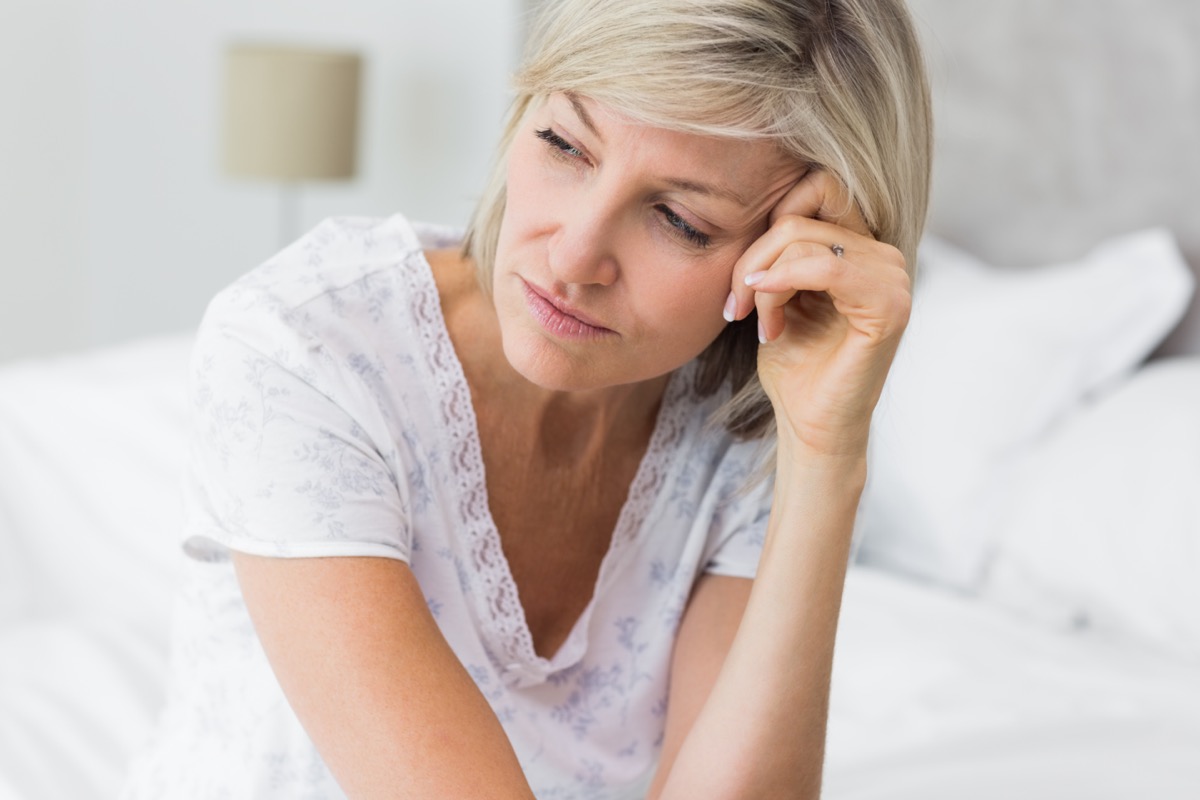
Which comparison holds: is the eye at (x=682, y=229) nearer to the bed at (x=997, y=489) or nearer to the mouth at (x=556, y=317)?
the mouth at (x=556, y=317)

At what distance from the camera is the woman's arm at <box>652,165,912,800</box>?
3.56ft

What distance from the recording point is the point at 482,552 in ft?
4.00

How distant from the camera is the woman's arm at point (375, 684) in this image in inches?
38.6

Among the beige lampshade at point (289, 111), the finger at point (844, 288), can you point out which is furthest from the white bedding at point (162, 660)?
the beige lampshade at point (289, 111)

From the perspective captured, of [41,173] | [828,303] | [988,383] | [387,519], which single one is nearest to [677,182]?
[828,303]

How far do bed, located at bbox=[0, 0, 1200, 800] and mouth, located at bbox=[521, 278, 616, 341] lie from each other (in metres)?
0.69

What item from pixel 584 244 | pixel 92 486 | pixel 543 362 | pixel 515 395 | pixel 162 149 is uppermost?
pixel 584 244

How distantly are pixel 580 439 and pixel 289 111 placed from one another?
7.34 ft

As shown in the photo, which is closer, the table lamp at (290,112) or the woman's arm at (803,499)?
the woman's arm at (803,499)

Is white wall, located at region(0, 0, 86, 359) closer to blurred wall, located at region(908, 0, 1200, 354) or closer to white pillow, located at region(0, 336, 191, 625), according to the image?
white pillow, located at region(0, 336, 191, 625)

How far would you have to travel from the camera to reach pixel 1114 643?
1.96 meters

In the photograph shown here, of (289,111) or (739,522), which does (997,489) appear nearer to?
(739,522)

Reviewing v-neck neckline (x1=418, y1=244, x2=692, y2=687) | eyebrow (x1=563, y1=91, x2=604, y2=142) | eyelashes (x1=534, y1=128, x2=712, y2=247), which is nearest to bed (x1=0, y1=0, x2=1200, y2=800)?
v-neck neckline (x1=418, y1=244, x2=692, y2=687)

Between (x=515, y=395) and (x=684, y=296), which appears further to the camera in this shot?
(x=515, y=395)
